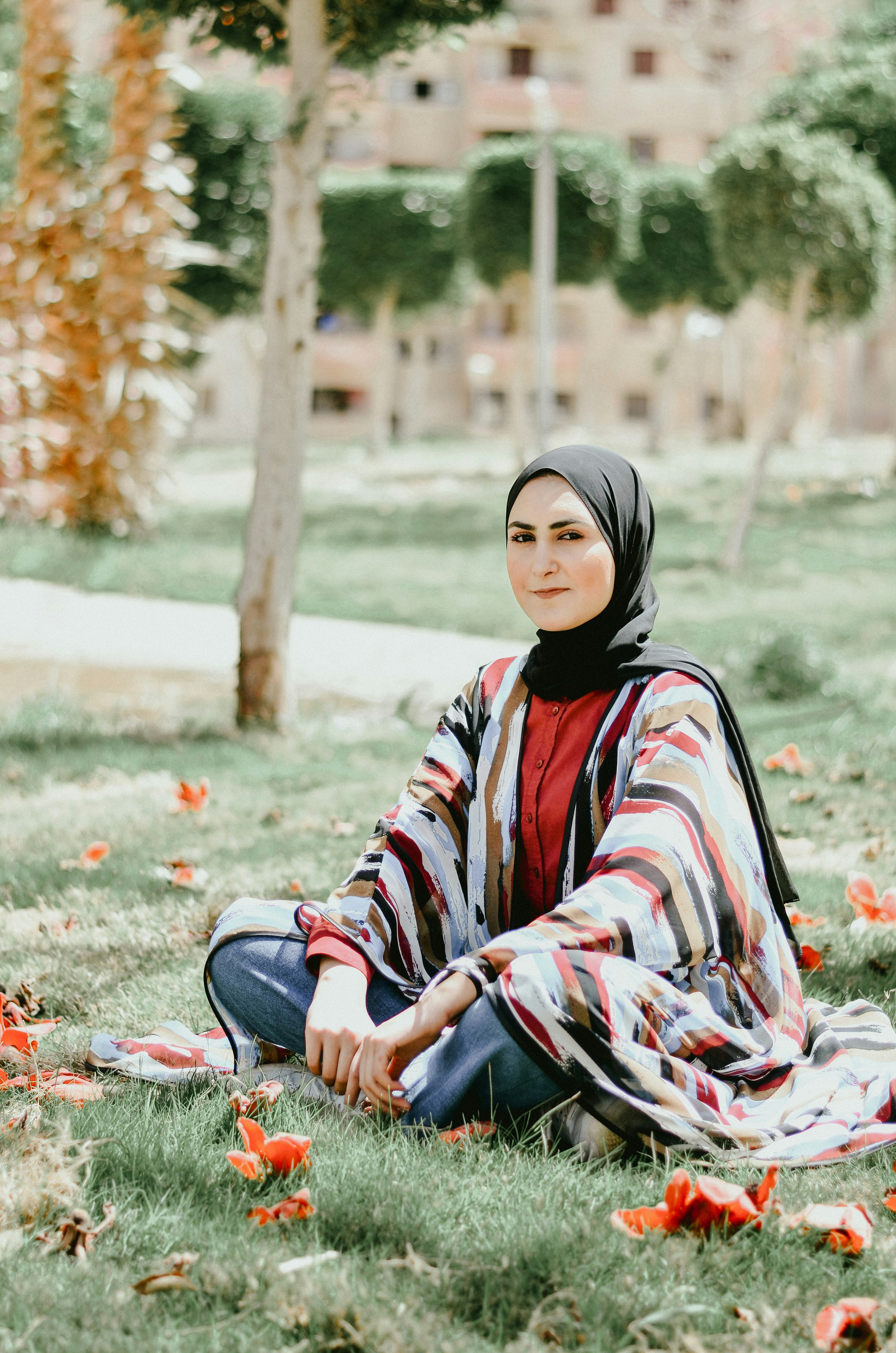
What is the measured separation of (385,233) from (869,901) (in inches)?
733

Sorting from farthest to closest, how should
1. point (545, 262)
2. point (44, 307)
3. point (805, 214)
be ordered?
1. point (545, 262)
2. point (44, 307)
3. point (805, 214)

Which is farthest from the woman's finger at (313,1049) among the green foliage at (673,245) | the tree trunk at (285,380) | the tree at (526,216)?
the green foliage at (673,245)

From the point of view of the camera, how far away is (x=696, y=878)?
92.4 inches

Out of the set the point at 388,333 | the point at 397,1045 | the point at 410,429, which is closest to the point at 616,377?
the point at 410,429

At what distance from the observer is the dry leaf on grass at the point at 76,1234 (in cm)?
196

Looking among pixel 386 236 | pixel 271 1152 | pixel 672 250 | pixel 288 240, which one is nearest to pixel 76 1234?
pixel 271 1152

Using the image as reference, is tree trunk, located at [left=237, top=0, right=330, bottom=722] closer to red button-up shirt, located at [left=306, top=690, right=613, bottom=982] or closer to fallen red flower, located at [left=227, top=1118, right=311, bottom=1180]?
red button-up shirt, located at [left=306, top=690, right=613, bottom=982]

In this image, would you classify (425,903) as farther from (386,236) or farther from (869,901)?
(386,236)

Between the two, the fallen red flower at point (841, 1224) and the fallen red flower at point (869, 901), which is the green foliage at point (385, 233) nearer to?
the fallen red flower at point (869, 901)

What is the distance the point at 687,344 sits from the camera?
3409cm

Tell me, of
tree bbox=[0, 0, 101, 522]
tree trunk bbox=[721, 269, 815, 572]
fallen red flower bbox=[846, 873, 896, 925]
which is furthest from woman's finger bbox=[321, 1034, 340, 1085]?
tree bbox=[0, 0, 101, 522]

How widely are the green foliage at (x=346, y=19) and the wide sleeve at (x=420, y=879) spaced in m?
4.31

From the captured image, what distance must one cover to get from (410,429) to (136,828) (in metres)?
29.0

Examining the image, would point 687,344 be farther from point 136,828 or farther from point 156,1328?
point 156,1328
